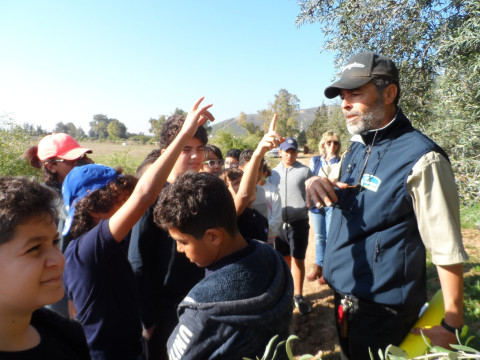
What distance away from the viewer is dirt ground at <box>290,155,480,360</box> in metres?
3.37

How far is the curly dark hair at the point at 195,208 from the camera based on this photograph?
1.49 metres

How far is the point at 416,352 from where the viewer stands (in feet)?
4.97

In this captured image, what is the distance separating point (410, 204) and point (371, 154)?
1.35 ft

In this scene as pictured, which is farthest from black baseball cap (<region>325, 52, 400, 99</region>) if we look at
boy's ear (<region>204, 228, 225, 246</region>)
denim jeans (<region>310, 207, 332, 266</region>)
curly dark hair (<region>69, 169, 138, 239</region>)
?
denim jeans (<region>310, 207, 332, 266</region>)

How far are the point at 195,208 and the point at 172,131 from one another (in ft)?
3.60

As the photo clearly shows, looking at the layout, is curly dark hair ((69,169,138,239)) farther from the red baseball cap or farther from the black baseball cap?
the red baseball cap

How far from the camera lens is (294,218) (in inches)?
180

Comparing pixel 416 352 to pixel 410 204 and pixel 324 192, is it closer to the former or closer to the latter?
pixel 410 204

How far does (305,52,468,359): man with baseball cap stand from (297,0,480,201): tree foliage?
2.39 meters

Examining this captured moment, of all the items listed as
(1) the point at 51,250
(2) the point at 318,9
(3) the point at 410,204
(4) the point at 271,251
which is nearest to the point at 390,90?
(3) the point at 410,204

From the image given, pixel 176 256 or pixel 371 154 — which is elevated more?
pixel 371 154

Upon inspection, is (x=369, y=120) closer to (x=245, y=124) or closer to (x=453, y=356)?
(x=453, y=356)

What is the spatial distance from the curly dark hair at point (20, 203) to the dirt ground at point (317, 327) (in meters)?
2.71

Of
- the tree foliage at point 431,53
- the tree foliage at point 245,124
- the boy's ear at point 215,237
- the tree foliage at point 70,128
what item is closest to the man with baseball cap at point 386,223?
the boy's ear at point 215,237
